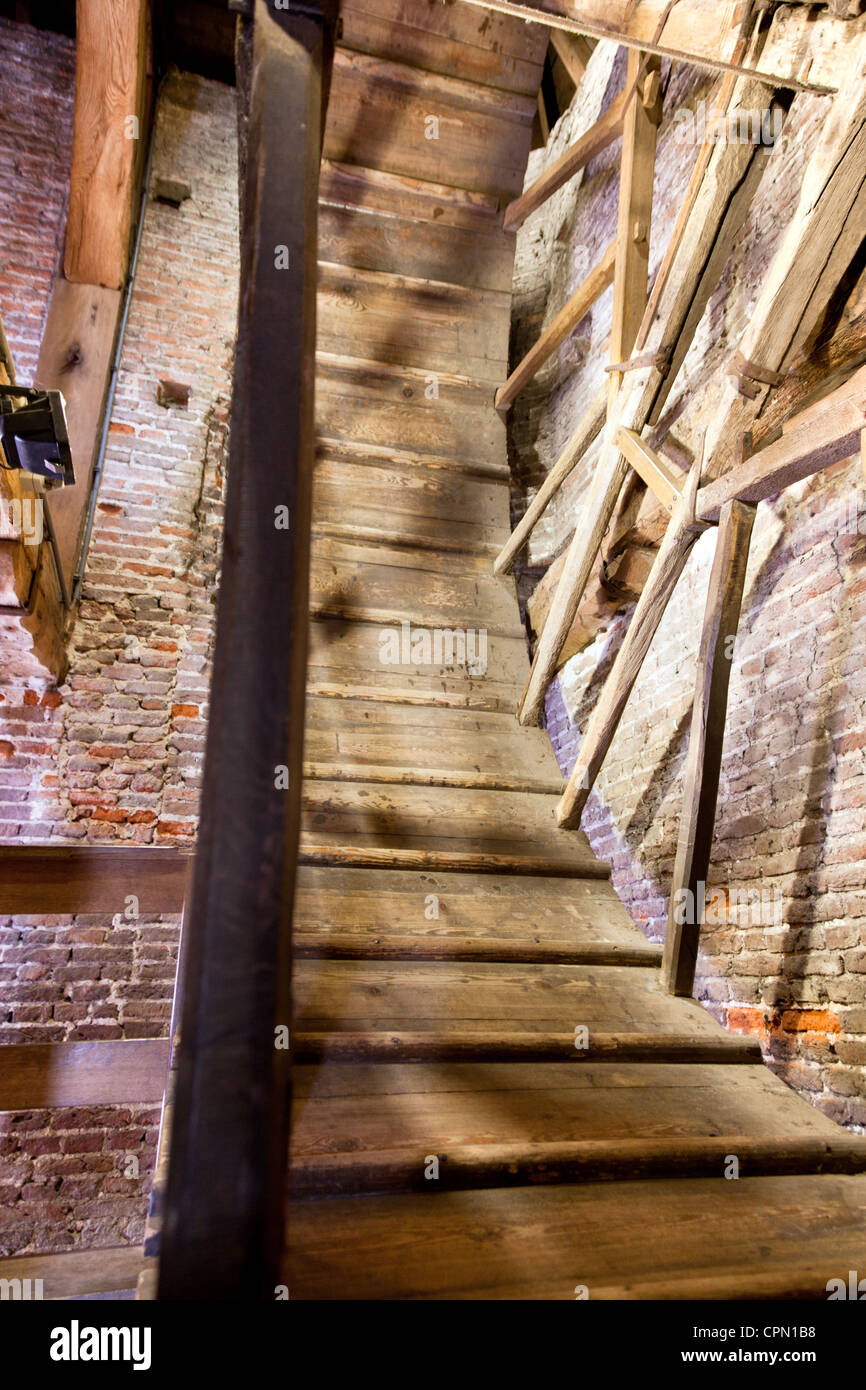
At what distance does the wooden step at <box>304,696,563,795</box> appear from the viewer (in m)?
2.80

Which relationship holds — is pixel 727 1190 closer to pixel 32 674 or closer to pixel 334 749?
pixel 334 749

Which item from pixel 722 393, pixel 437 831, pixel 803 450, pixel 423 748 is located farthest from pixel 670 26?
pixel 437 831

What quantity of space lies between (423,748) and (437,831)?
425mm

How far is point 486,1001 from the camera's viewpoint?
6.65ft

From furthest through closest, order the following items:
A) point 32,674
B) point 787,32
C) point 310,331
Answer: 1. point 32,674
2. point 787,32
3. point 310,331

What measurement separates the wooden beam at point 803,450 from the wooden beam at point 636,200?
96 centimetres

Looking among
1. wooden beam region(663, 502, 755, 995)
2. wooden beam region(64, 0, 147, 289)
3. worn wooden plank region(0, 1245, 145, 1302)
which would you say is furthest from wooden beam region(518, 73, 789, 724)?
wooden beam region(64, 0, 147, 289)

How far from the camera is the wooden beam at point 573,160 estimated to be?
349 cm

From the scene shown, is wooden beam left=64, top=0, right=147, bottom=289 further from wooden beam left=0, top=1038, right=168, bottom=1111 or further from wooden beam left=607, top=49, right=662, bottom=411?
wooden beam left=0, top=1038, right=168, bottom=1111

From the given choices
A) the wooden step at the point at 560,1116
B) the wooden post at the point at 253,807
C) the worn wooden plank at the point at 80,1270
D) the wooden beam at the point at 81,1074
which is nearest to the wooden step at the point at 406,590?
the wooden step at the point at 560,1116

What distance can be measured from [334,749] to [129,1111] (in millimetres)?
2092

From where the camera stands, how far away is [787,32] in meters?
2.22
